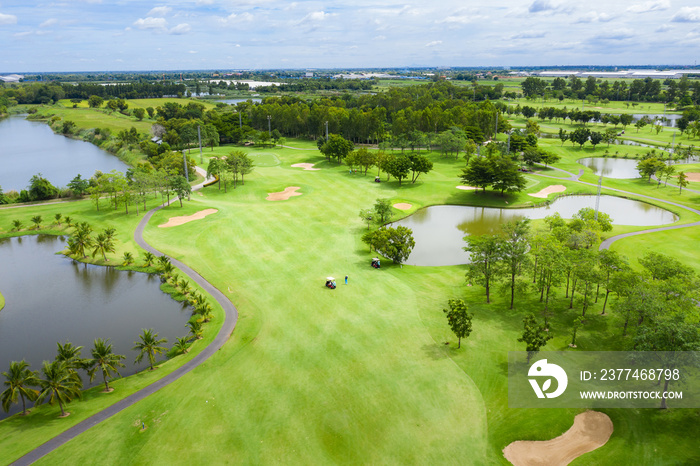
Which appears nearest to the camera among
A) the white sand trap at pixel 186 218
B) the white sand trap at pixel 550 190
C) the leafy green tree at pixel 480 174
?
the white sand trap at pixel 186 218

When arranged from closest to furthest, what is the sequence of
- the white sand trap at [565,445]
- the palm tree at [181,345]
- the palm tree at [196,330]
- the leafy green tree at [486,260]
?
the white sand trap at [565,445] < the palm tree at [181,345] < the palm tree at [196,330] < the leafy green tree at [486,260]

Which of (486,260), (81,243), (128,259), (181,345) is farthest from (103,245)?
(486,260)

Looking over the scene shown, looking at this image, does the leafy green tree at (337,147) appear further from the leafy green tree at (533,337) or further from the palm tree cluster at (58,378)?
the leafy green tree at (533,337)

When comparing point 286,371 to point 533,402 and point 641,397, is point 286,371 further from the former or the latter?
point 641,397

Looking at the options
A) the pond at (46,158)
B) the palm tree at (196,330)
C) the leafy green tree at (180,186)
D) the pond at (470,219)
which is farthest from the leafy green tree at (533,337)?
the pond at (46,158)

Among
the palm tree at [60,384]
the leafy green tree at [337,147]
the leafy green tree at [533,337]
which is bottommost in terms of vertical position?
the palm tree at [60,384]

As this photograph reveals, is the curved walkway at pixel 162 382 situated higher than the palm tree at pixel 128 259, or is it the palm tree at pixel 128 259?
the palm tree at pixel 128 259

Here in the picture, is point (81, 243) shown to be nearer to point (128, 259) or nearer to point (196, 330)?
point (128, 259)

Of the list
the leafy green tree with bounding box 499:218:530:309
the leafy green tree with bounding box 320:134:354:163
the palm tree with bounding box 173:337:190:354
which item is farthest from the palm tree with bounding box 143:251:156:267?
the leafy green tree with bounding box 320:134:354:163
